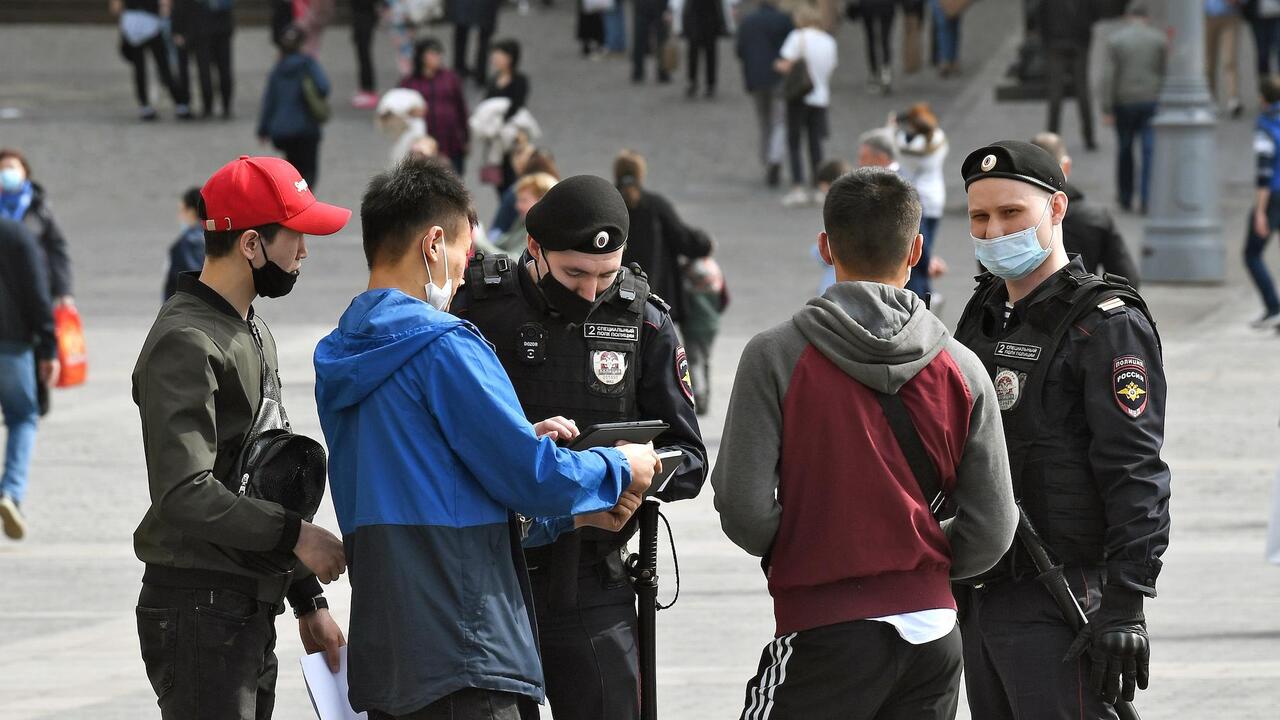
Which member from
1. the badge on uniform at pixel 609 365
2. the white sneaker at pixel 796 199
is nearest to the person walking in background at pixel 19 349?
the badge on uniform at pixel 609 365

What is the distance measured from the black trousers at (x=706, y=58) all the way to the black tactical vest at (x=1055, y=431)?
20184 mm

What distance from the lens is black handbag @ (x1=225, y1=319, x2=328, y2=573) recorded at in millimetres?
4199

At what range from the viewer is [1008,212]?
4.58 meters

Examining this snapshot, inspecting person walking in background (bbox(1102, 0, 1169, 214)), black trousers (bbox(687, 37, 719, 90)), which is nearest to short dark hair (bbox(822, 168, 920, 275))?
person walking in background (bbox(1102, 0, 1169, 214))

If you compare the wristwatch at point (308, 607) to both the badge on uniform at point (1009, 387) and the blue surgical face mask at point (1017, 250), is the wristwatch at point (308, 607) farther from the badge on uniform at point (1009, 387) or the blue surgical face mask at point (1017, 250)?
the blue surgical face mask at point (1017, 250)

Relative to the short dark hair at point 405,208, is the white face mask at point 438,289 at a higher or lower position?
lower

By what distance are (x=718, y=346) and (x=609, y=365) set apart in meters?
9.69

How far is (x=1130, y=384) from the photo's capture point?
4.33m

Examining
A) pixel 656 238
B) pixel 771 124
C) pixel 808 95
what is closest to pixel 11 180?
pixel 656 238

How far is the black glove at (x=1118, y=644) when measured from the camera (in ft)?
13.8

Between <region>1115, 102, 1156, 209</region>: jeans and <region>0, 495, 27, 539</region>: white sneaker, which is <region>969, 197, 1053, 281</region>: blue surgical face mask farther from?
<region>1115, 102, 1156, 209</region>: jeans

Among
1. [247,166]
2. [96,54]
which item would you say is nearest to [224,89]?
[96,54]

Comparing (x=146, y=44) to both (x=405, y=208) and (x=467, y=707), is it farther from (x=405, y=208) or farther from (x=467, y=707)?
(x=467, y=707)

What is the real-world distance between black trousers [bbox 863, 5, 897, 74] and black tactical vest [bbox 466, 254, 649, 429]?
2027 centimetres
